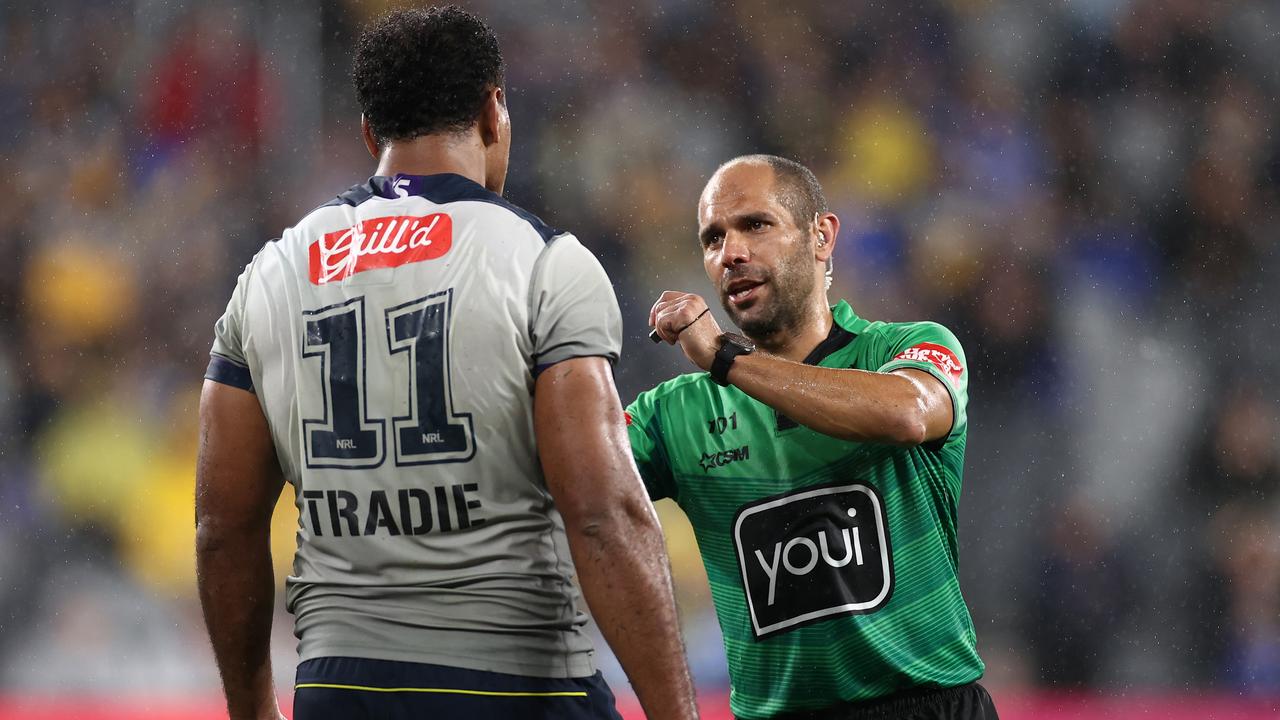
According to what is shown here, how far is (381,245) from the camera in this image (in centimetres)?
175

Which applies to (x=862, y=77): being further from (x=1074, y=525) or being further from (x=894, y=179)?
(x=1074, y=525)

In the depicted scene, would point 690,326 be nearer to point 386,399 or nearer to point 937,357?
point 937,357

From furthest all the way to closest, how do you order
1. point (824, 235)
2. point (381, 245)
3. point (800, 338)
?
point (824, 235), point (800, 338), point (381, 245)

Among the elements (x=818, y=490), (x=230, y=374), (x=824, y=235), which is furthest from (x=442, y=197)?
(x=824, y=235)

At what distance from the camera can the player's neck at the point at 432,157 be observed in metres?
1.83

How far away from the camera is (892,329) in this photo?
2.75m

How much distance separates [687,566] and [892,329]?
335 centimetres

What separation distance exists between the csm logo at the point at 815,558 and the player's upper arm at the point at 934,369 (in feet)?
0.68

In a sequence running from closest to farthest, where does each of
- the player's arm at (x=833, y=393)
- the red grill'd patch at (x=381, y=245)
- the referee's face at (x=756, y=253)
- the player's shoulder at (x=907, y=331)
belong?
the red grill'd patch at (x=381, y=245), the player's arm at (x=833, y=393), the player's shoulder at (x=907, y=331), the referee's face at (x=756, y=253)

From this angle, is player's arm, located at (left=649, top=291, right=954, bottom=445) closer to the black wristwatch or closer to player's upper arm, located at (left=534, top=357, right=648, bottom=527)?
the black wristwatch

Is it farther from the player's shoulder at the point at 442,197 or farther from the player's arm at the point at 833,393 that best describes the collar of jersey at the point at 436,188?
the player's arm at the point at 833,393

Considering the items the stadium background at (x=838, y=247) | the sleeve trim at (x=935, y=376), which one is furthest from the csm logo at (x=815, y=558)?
the stadium background at (x=838, y=247)

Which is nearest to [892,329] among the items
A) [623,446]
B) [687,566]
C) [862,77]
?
[623,446]

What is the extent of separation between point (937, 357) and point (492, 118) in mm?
1174
